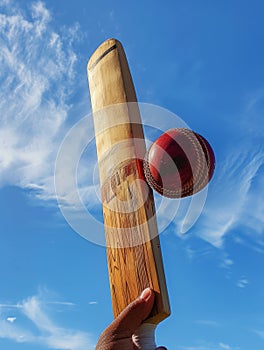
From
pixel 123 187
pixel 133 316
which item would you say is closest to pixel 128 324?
pixel 133 316

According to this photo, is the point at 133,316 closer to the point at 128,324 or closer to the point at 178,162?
the point at 128,324

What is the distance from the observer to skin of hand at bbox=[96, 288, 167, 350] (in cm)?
199

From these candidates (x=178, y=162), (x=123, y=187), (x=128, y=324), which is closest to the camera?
(x=128, y=324)

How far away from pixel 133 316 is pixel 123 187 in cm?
68

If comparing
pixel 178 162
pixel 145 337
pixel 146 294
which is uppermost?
pixel 178 162

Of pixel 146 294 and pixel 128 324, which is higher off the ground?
pixel 146 294

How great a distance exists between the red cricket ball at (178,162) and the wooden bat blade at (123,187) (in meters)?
0.12

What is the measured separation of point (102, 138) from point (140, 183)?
472 millimetres

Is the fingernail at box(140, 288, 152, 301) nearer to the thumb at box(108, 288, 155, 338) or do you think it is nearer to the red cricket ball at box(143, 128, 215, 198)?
the thumb at box(108, 288, 155, 338)

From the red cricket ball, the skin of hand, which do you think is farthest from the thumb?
the red cricket ball

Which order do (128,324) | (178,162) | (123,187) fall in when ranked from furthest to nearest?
(123,187)
(178,162)
(128,324)

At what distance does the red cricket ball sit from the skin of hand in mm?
543

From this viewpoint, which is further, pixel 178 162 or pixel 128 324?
pixel 178 162

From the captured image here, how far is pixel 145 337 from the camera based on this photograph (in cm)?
205
